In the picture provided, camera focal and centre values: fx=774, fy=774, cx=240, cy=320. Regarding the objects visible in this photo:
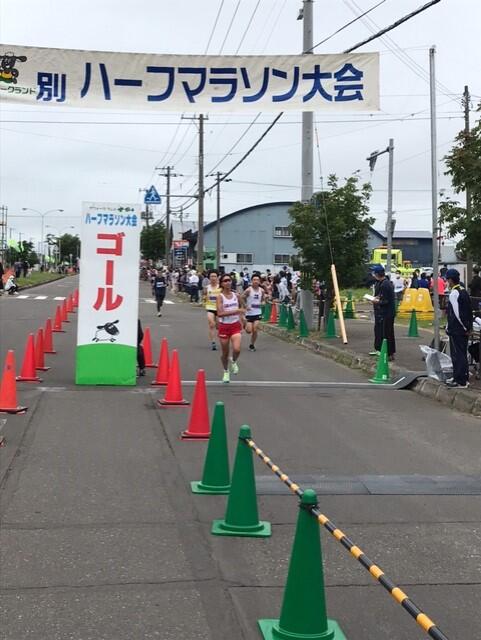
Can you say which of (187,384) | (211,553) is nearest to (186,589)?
(211,553)

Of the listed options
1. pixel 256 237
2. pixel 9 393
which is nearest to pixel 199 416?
pixel 9 393

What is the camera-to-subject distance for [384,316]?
15.4 metres

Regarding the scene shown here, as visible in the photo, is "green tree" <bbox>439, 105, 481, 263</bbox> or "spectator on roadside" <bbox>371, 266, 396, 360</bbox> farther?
"spectator on roadside" <bbox>371, 266, 396, 360</bbox>

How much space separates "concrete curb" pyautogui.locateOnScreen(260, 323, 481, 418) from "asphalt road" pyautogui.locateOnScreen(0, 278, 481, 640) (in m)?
0.39

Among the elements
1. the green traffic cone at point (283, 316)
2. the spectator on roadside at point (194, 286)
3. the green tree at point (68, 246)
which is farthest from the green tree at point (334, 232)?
the green tree at point (68, 246)

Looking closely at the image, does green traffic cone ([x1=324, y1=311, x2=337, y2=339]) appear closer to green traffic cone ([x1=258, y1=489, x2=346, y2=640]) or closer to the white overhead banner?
the white overhead banner

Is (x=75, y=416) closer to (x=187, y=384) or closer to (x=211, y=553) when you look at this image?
(x=187, y=384)

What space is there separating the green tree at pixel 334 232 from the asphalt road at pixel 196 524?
9936 millimetres

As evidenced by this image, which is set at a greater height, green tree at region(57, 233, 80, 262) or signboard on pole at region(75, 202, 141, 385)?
green tree at region(57, 233, 80, 262)

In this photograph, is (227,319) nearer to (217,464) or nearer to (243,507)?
(217,464)

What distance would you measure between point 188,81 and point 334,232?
904 cm

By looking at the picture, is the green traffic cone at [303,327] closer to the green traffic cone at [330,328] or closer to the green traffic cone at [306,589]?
the green traffic cone at [330,328]

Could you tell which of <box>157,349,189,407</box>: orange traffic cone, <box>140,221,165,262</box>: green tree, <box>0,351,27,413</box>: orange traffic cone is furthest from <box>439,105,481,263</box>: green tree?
<box>140,221,165,262</box>: green tree

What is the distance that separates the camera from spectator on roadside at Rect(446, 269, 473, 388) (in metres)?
11.4
